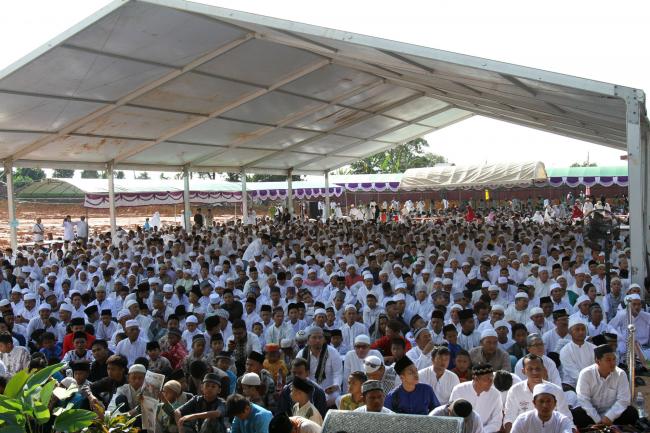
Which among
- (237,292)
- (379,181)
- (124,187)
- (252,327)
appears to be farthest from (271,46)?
(379,181)

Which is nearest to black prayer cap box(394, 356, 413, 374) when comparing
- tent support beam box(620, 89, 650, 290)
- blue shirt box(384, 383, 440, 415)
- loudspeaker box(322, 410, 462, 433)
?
blue shirt box(384, 383, 440, 415)

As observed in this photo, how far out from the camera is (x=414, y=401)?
3.88m

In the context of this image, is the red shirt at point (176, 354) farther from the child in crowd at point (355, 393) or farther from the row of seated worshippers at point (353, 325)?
the child in crowd at point (355, 393)

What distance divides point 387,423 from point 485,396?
75.0 inches

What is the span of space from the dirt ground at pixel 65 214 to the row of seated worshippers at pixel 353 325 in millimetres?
19548

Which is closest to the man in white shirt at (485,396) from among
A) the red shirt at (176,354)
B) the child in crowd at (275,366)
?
the child in crowd at (275,366)

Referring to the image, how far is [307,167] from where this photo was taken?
1948cm

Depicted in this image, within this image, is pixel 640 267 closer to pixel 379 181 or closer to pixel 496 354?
pixel 496 354

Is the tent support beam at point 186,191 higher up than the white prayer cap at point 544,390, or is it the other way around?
the tent support beam at point 186,191

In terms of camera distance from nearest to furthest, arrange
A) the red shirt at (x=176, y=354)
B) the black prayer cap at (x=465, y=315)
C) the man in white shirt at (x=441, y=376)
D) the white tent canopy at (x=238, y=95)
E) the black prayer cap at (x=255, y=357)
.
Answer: the man in white shirt at (x=441, y=376), the black prayer cap at (x=255, y=357), the red shirt at (x=176, y=354), the black prayer cap at (x=465, y=315), the white tent canopy at (x=238, y=95)

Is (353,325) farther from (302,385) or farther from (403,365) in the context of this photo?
(302,385)

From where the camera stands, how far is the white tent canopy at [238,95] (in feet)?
21.7

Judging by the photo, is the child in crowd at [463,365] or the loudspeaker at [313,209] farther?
the loudspeaker at [313,209]

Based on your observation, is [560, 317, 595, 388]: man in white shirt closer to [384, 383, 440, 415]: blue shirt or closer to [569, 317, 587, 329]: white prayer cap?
[569, 317, 587, 329]: white prayer cap
